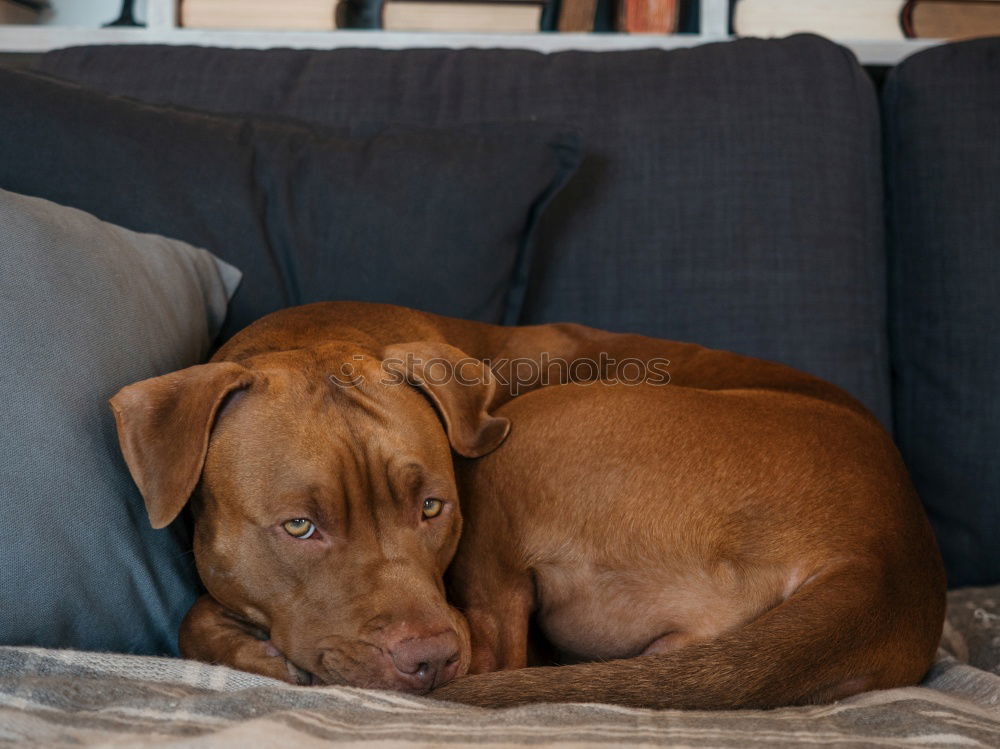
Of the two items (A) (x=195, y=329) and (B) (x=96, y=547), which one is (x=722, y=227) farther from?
(B) (x=96, y=547)

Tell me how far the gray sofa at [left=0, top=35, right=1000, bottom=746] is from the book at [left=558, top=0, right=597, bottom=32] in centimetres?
74

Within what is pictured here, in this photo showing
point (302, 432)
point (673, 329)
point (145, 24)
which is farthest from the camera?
point (145, 24)

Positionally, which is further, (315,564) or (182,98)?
(182,98)

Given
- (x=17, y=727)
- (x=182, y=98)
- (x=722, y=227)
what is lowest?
(x=17, y=727)

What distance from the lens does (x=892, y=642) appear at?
1.67 meters

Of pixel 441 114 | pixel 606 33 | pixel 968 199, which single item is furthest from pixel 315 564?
pixel 606 33

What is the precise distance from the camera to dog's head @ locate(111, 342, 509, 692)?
66.1 inches

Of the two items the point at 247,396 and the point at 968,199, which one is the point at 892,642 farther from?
the point at 968,199

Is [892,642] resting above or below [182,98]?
below

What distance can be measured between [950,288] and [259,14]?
2.52m

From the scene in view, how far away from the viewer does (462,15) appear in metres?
3.69

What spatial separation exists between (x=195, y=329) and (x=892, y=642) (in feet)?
4.88

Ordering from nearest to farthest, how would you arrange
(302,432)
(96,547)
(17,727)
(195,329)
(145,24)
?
(17,727), (96,547), (302,432), (195,329), (145,24)

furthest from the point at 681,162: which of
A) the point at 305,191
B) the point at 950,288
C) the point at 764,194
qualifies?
the point at 305,191
